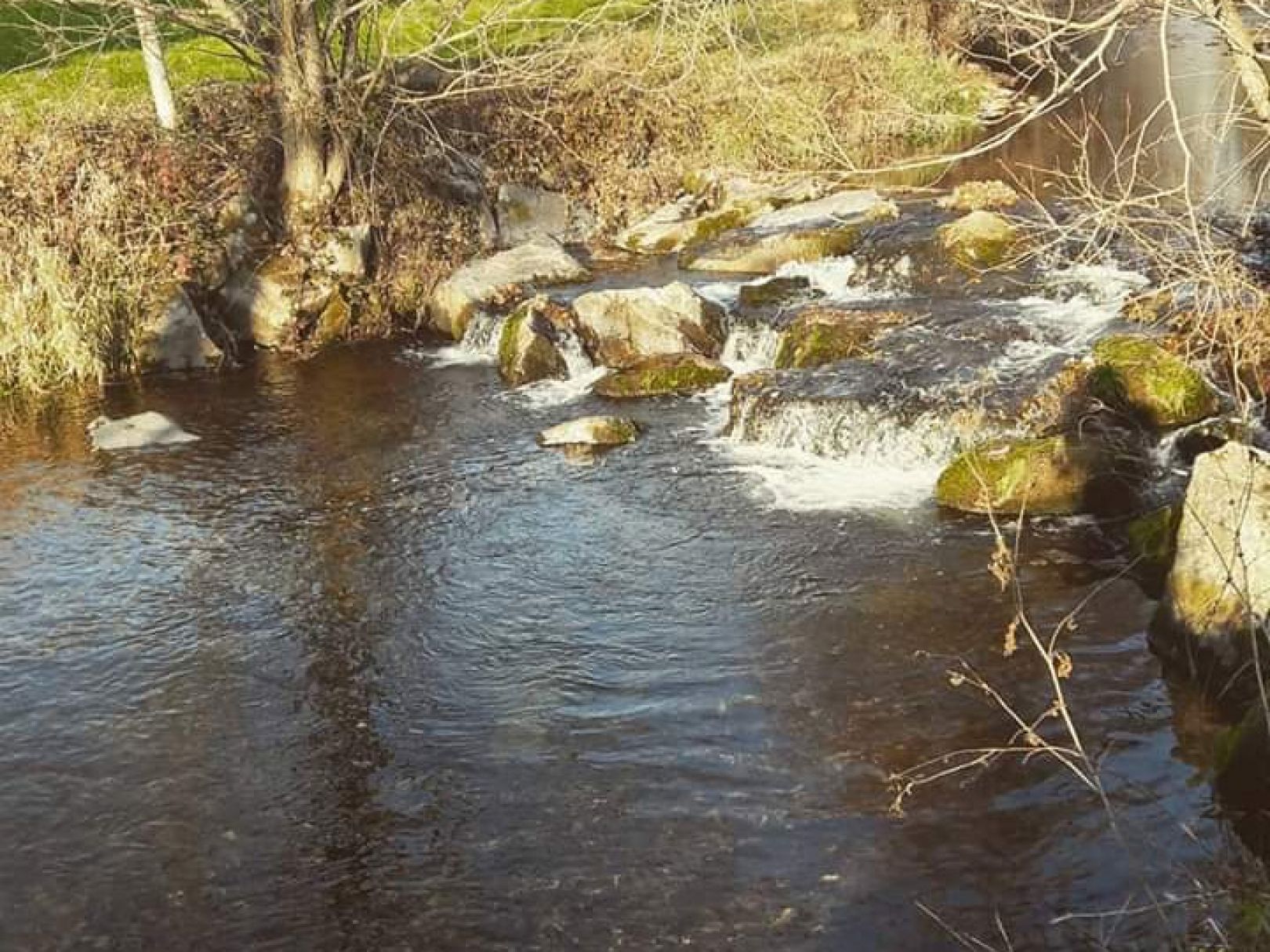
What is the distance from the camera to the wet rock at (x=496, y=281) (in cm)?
1892

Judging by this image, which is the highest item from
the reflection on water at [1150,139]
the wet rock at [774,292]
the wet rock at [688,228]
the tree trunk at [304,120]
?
the tree trunk at [304,120]

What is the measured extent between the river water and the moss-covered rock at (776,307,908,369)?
1874 mm

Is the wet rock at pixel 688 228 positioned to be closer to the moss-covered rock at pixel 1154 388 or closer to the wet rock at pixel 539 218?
the wet rock at pixel 539 218

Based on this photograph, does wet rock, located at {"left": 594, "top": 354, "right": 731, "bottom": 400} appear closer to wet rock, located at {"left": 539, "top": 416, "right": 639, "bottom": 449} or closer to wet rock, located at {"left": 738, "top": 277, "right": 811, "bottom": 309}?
wet rock, located at {"left": 539, "top": 416, "right": 639, "bottom": 449}

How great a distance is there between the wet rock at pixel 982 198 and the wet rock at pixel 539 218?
6.33 meters

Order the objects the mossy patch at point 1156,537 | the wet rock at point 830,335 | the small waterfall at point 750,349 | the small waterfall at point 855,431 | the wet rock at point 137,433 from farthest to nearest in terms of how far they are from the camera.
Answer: the small waterfall at point 750,349 < the wet rock at point 830,335 < the wet rock at point 137,433 < the small waterfall at point 855,431 < the mossy patch at point 1156,537

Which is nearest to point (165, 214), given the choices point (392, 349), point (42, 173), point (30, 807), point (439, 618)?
point (42, 173)

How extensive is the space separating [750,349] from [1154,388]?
18.1 feet

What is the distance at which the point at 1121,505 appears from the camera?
A: 1127 centimetres

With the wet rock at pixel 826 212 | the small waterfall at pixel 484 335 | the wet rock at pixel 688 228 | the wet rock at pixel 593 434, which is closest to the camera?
the wet rock at pixel 593 434

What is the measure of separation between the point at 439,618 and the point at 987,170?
1709cm

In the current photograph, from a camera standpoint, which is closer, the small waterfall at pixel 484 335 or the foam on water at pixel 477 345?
the foam on water at pixel 477 345

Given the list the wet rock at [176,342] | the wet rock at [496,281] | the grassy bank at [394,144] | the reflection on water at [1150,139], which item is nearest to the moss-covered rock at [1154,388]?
the grassy bank at [394,144]

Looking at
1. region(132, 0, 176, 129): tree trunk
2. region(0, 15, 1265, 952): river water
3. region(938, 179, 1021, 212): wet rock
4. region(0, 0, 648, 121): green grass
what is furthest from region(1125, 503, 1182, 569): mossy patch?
region(132, 0, 176, 129): tree trunk
